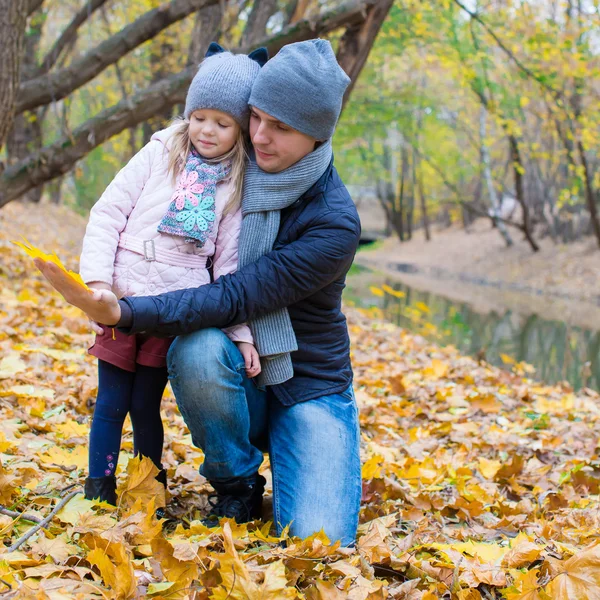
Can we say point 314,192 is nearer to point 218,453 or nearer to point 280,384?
point 280,384

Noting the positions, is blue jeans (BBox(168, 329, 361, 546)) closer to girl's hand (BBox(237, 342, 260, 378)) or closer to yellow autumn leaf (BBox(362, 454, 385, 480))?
girl's hand (BBox(237, 342, 260, 378))

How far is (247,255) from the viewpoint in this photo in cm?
234

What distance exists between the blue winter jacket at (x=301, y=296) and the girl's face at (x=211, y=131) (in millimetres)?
313

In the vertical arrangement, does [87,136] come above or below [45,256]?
above

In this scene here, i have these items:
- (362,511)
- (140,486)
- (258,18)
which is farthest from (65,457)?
(258,18)

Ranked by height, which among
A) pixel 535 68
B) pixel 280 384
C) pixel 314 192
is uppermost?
pixel 535 68

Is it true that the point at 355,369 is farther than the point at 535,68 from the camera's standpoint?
No

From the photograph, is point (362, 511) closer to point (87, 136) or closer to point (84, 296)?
point (84, 296)

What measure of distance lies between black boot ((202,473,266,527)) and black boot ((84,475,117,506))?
32cm

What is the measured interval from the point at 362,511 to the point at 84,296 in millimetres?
1321

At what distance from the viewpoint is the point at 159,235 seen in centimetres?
225

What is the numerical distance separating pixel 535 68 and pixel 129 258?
32.4 feet

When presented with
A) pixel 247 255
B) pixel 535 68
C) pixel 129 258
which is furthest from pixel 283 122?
pixel 535 68

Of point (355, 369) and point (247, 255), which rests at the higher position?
point (247, 255)
